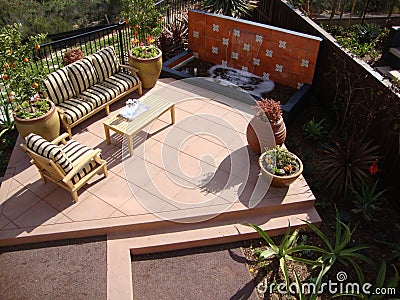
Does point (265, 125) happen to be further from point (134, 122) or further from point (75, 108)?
point (75, 108)

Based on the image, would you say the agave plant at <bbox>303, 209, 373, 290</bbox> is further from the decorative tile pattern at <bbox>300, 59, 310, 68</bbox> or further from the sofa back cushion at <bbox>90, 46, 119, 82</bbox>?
the sofa back cushion at <bbox>90, 46, 119, 82</bbox>

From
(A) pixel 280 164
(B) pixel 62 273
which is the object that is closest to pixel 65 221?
(B) pixel 62 273

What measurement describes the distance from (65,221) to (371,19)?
30.3ft

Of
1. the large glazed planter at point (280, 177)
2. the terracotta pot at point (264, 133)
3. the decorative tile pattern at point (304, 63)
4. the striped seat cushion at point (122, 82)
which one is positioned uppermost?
the decorative tile pattern at point (304, 63)

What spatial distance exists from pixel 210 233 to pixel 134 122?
2.14 m

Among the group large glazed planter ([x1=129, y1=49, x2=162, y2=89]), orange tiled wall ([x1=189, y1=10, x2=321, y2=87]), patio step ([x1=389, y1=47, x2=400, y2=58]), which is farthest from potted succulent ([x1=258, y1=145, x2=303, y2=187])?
patio step ([x1=389, y1=47, x2=400, y2=58])

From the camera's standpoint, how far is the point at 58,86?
6.00 meters

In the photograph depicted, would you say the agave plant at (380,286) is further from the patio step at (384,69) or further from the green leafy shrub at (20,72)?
the green leafy shrub at (20,72)

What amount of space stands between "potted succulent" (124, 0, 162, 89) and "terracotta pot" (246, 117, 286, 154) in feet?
8.40

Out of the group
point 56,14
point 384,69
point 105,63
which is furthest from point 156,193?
point 56,14

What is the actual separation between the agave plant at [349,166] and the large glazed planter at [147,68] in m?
3.68

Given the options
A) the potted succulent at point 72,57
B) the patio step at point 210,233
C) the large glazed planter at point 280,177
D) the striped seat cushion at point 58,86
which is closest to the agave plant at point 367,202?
the patio step at point 210,233

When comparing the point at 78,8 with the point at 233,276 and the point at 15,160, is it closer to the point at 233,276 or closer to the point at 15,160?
the point at 15,160

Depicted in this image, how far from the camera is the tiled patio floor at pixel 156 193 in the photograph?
4.85m
